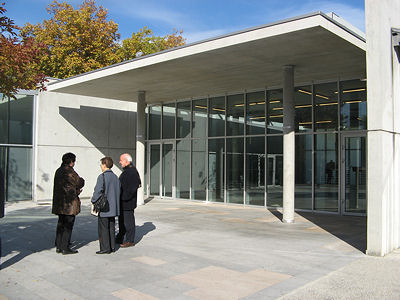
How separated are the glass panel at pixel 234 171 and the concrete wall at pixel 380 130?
8436 mm

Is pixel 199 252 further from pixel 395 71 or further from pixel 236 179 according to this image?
pixel 236 179

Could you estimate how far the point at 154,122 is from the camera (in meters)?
19.8

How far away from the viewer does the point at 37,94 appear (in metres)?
17.3

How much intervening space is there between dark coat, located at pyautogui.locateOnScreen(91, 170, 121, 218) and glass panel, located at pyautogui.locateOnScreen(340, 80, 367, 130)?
884cm

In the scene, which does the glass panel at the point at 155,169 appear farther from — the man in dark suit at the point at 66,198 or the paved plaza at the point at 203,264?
the man in dark suit at the point at 66,198

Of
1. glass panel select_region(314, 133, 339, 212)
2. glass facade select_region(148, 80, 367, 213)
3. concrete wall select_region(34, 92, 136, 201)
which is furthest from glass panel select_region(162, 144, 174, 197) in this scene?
glass panel select_region(314, 133, 339, 212)

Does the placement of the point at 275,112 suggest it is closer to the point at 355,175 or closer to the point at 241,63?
the point at 355,175

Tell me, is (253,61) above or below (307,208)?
above

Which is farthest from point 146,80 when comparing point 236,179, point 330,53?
point 330,53

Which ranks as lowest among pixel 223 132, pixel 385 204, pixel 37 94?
pixel 385 204

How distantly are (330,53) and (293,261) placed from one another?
5.87 meters

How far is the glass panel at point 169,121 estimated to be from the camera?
62.3 ft

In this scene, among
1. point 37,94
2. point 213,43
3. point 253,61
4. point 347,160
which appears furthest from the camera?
point 37,94

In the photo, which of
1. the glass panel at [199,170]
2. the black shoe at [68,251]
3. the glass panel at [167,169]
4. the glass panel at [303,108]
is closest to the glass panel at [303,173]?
the glass panel at [303,108]
